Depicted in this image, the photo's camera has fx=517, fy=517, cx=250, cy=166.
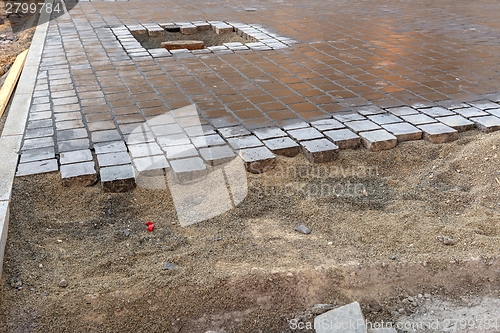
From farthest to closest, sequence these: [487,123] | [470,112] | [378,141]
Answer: [470,112], [487,123], [378,141]

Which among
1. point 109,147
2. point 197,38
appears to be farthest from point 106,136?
point 197,38

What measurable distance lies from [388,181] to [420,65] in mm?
3070

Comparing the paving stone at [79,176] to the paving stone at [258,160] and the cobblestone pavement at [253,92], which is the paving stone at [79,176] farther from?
the paving stone at [258,160]

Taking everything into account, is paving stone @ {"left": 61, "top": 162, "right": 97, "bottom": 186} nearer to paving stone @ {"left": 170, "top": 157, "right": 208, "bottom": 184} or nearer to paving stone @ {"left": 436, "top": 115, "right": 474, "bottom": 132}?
paving stone @ {"left": 170, "top": 157, "right": 208, "bottom": 184}

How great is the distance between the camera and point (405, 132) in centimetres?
456

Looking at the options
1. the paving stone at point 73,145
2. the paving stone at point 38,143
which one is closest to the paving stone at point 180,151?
the paving stone at point 73,145

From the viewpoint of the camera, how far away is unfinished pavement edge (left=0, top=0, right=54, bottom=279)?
11.1ft

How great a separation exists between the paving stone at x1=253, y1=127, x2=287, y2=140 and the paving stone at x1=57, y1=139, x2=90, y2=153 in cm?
145

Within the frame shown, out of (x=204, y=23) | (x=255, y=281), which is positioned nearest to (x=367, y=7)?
(x=204, y=23)

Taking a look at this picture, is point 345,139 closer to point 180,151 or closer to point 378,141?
point 378,141

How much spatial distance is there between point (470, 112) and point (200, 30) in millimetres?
4926

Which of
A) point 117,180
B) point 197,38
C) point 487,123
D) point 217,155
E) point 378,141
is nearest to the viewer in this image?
point 117,180

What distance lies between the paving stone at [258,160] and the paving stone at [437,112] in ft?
5.89

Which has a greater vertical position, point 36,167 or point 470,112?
point 36,167
